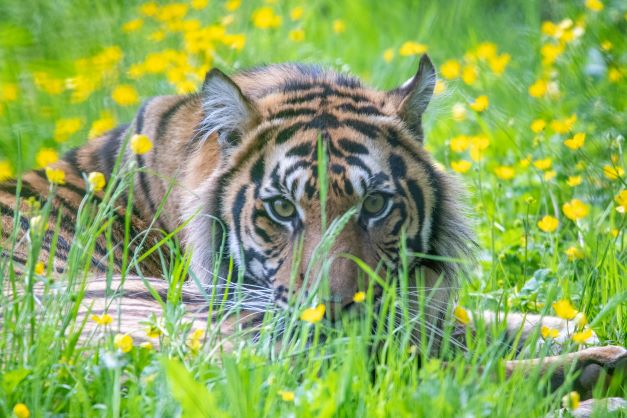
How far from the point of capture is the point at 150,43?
301 inches

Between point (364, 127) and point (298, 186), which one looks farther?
point (364, 127)

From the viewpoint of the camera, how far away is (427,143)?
6.40 metres

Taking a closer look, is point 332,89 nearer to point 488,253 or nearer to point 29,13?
point 488,253

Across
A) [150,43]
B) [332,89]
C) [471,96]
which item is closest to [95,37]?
[150,43]

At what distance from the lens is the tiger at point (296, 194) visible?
367 cm

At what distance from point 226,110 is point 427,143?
8.61 feet

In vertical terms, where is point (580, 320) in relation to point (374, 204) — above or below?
below

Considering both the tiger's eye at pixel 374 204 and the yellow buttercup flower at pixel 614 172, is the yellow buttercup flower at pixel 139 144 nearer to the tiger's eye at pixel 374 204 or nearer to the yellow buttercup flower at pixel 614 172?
the tiger's eye at pixel 374 204

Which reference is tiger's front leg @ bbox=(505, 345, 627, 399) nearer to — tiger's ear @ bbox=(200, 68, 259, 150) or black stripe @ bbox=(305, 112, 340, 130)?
black stripe @ bbox=(305, 112, 340, 130)

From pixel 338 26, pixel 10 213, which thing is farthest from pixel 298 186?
pixel 338 26

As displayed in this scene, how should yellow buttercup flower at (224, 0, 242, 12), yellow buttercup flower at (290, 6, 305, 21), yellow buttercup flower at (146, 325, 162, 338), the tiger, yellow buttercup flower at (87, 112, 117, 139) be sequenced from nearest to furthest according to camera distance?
yellow buttercup flower at (146, 325, 162, 338), the tiger, yellow buttercup flower at (87, 112, 117, 139), yellow buttercup flower at (224, 0, 242, 12), yellow buttercup flower at (290, 6, 305, 21)

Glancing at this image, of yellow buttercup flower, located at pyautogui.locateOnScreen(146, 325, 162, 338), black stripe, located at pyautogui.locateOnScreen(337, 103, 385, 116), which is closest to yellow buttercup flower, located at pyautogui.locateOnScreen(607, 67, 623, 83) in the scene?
black stripe, located at pyautogui.locateOnScreen(337, 103, 385, 116)

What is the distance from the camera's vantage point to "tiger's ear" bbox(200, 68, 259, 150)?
13.0ft

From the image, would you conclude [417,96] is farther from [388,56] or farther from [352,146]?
[388,56]
